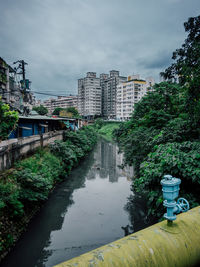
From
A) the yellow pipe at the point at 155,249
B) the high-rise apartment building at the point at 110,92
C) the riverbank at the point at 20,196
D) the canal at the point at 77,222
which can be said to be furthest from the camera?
the high-rise apartment building at the point at 110,92

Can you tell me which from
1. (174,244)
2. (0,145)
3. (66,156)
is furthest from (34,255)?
(66,156)

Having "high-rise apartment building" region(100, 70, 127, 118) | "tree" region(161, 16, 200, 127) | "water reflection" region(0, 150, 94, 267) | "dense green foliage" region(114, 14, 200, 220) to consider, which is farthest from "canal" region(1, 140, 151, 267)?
"high-rise apartment building" region(100, 70, 127, 118)

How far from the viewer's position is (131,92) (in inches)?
2906

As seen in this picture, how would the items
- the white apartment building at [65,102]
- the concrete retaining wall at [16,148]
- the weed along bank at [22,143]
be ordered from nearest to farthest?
the concrete retaining wall at [16,148] → the weed along bank at [22,143] → the white apartment building at [65,102]

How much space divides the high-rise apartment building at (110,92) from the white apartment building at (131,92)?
43.8ft

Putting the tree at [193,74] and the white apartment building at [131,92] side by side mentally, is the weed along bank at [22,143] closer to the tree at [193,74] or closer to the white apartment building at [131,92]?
the tree at [193,74]

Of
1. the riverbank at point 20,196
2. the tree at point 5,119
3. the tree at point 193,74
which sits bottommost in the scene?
the riverbank at point 20,196

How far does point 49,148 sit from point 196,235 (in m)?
15.3

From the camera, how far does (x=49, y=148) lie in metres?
16.5

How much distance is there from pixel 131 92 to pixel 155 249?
247ft

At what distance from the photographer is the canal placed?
23.3 ft

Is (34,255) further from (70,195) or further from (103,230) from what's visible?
(70,195)

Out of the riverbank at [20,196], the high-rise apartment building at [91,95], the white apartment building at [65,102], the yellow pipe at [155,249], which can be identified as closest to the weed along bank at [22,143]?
the riverbank at [20,196]

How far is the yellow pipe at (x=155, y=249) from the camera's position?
6.17 ft
